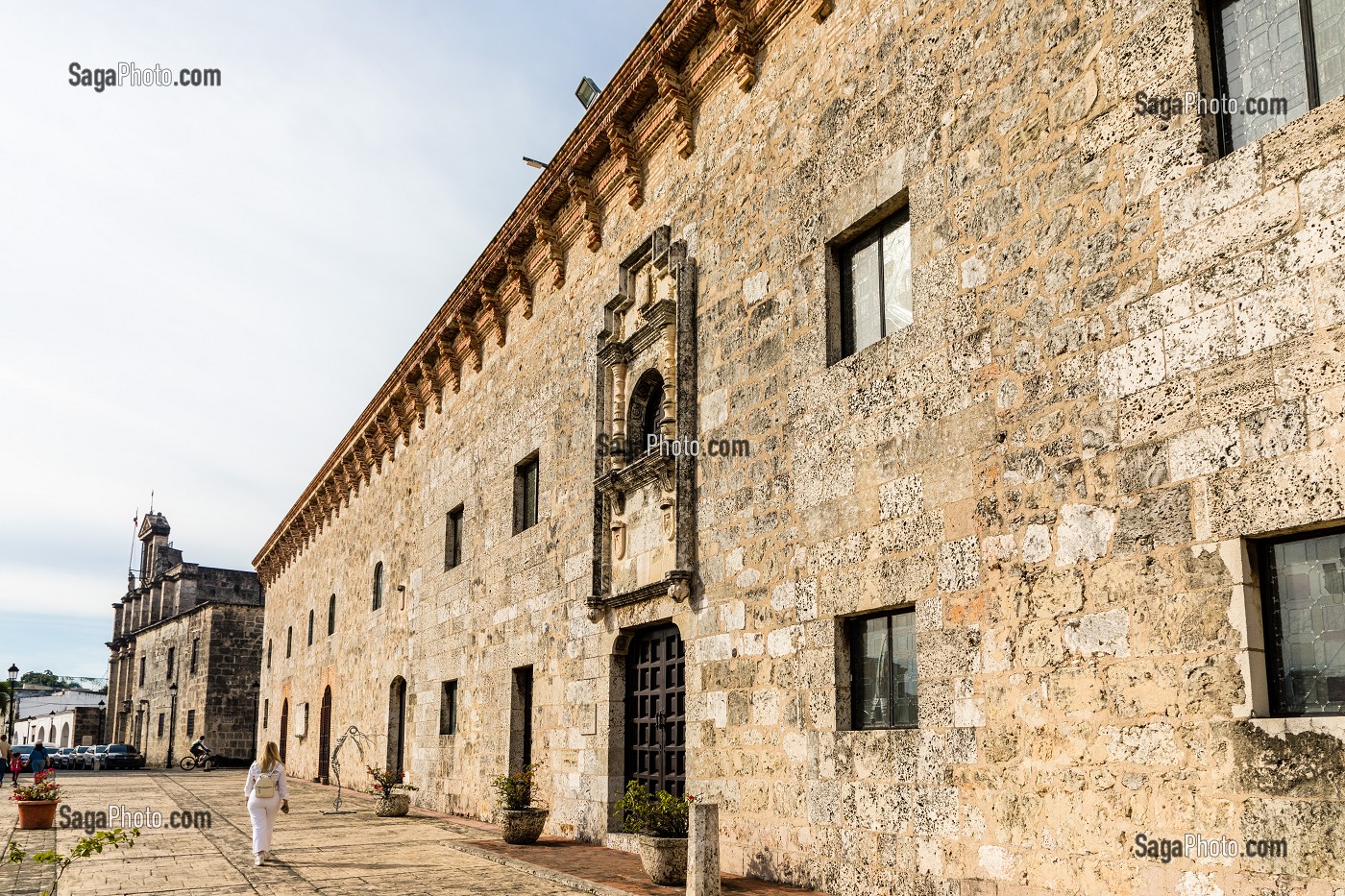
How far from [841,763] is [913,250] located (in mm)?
3452

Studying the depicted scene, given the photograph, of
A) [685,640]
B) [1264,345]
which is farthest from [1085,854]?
[685,640]

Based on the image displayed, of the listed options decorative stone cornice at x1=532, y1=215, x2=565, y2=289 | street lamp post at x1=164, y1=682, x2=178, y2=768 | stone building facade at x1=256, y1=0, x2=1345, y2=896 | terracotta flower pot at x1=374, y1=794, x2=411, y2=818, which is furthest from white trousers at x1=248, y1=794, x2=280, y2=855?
street lamp post at x1=164, y1=682, x2=178, y2=768

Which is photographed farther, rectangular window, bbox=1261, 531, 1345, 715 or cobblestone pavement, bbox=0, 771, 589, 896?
cobblestone pavement, bbox=0, 771, 589, 896

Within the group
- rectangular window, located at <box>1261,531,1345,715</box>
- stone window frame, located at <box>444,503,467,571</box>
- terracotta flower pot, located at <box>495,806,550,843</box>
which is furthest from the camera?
stone window frame, located at <box>444,503,467,571</box>

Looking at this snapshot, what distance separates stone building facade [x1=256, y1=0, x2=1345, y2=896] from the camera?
16.1ft

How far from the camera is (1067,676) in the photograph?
5730mm

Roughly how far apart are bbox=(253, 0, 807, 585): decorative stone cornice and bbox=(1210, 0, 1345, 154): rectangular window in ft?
12.2

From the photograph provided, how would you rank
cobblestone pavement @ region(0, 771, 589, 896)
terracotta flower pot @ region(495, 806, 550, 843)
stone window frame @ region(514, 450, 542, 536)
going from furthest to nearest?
stone window frame @ region(514, 450, 542, 536)
terracotta flower pot @ region(495, 806, 550, 843)
cobblestone pavement @ region(0, 771, 589, 896)

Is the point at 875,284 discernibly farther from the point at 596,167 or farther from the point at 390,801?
the point at 390,801

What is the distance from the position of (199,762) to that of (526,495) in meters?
29.8

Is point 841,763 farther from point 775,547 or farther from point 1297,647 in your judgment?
point 1297,647

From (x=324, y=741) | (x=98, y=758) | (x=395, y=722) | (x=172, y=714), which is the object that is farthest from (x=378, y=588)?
(x=172, y=714)

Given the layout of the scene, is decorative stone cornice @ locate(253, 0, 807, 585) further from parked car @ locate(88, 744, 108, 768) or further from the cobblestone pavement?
parked car @ locate(88, 744, 108, 768)

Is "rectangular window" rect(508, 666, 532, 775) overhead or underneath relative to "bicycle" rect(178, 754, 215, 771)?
overhead
